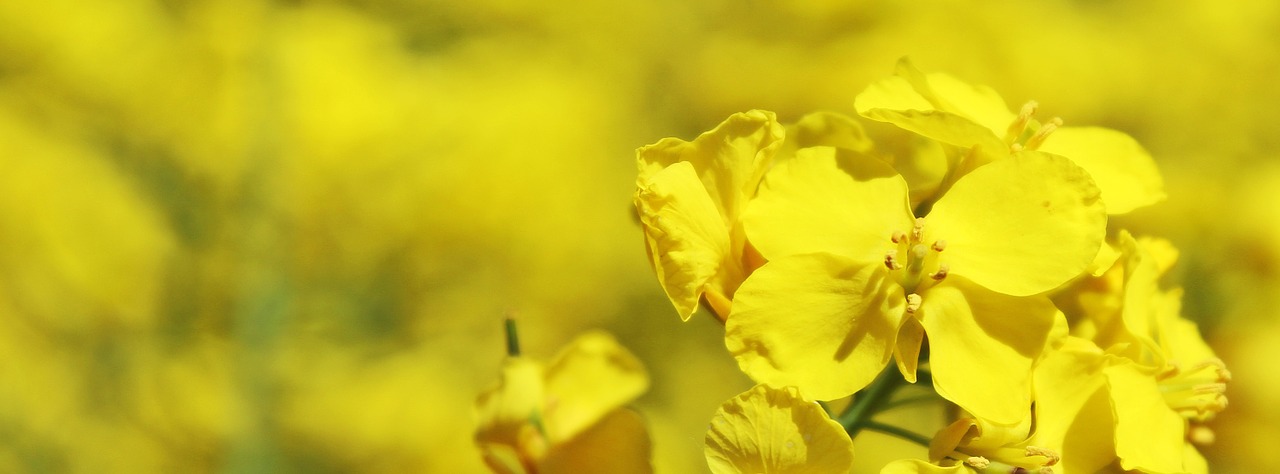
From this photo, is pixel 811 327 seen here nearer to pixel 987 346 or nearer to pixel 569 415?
pixel 987 346

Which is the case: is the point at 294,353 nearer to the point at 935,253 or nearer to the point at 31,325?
the point at 31,325

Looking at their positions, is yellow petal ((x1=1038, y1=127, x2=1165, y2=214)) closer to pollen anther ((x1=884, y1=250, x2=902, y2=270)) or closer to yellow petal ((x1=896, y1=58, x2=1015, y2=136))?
yellow petal ((x1=896, y1=58, x2=1015, y2=136))

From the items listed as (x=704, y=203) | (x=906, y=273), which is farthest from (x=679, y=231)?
(x=906, y=273)

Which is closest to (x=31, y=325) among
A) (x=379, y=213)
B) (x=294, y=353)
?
(x=294, y=353)

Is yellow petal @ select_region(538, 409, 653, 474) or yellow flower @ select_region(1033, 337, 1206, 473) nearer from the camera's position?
yellow flower @ select_region(1033, 337, 1206, 473)

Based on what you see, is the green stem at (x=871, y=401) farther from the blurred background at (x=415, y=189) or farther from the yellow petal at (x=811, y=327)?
the blurred background at (x=415, y=189)

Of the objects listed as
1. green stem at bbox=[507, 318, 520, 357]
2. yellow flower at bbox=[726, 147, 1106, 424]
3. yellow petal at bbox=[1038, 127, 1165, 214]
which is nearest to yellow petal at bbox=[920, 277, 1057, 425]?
yellow flower at bbox=[726, 147, 1106, 424]

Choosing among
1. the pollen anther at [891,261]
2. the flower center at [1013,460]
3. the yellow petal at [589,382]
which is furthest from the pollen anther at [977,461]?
the yellow petal at [589,382]
